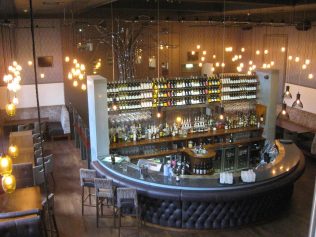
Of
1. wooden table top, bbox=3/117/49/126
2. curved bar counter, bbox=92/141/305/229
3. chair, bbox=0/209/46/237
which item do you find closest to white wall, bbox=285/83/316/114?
curved bar counter, bbox=92/141/305/229

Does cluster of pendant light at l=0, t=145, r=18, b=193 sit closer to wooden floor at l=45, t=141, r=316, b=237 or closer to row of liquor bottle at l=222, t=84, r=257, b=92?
wooden floor at l=45, t=141, r=316, b=237

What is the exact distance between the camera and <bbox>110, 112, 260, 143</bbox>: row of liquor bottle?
30.5ft

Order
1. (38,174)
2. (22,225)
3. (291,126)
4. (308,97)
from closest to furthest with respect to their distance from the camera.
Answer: (22,225), (38,174), (308,97), (291,126)

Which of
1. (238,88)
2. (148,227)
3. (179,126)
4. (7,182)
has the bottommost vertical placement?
(148,227)

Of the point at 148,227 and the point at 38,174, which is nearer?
the point at 148,227

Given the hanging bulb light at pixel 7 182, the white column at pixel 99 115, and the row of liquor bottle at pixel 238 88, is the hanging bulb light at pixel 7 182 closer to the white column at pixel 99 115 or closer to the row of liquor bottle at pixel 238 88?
the white column at pixel 99 115

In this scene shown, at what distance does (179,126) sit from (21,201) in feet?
16.2

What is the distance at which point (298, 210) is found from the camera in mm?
7742

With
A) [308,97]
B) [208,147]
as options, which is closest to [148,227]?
[208,147]

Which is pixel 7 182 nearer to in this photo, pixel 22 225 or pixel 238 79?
pixel 22 225

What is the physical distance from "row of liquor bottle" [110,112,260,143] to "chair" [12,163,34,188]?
7.25 ft

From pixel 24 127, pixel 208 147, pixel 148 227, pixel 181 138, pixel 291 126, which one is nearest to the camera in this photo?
pixel 148 227

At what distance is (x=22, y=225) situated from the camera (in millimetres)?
5430

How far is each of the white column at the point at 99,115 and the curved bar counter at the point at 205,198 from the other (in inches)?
54.4
